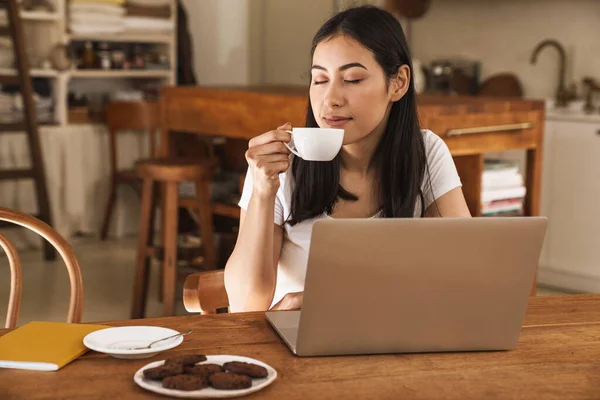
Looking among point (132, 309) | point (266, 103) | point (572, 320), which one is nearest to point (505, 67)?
point (266, 103)

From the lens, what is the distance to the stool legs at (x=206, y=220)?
3850mm

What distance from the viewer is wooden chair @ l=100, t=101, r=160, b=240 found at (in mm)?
5500

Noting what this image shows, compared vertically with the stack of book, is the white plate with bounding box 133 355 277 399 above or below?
above

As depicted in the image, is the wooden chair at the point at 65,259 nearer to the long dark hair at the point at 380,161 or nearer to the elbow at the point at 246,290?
the elbow at the point at 246,290

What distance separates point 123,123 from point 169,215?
1.94 meters

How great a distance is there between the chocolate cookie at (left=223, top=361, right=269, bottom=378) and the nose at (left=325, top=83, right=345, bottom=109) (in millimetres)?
662

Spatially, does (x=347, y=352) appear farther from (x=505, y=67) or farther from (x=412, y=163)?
(x=505, y=67)

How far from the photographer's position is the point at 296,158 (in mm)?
1840

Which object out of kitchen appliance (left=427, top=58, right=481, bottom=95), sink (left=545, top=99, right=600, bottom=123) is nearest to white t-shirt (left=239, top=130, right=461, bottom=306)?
sink (left=545, top=99, right=600, bottom=123)

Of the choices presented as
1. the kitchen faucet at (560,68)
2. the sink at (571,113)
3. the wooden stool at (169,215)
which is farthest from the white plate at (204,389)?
the kitchen faucet at (560,68)

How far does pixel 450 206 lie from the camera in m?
1.83

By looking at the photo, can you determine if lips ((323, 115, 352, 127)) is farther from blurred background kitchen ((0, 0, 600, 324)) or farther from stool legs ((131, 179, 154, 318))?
blurred background kitchen ((0, 0, 600, 324))

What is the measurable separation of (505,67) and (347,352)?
14.6 feet

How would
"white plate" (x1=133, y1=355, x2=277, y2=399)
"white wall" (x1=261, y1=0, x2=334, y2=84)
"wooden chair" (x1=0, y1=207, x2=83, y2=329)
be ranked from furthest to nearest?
"white wall" (x1=261, y1=0, x2=334, y2=84), "wooden chair" (x1=0, y1=207, x2=83, y2=329), "white plate" (x1=133, y1=355, x2=277, y2=399)
